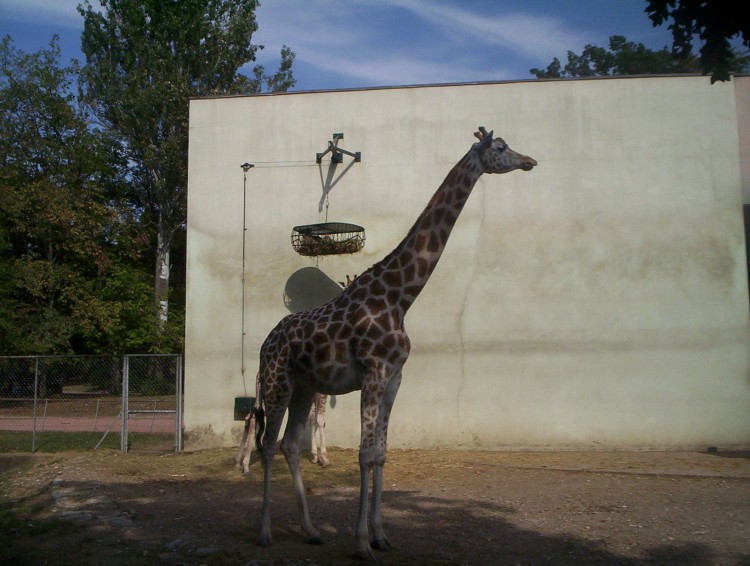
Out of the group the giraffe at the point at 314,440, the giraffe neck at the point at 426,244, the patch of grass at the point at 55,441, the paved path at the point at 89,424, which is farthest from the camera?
the paved path at the point at 89,424

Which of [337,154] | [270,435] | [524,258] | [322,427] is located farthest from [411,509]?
[337,154]

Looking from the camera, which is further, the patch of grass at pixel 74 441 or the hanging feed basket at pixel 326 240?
the patch of grass at pixel 74 441

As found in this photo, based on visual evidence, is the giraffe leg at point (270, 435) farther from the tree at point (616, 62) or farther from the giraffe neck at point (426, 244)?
the tree at point (616, 62)

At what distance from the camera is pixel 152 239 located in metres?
31.6

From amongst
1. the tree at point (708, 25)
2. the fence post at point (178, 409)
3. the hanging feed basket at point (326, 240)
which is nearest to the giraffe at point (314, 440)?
the fence post at point (178, 409)

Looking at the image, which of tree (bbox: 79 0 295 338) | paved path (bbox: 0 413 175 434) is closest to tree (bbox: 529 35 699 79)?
tree (bbox: 79 0 295 338)

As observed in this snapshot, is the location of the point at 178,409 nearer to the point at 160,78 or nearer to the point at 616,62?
the point at 160,78

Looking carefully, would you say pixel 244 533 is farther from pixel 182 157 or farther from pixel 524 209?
pixel 182 157

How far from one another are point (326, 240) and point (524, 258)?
4052mm

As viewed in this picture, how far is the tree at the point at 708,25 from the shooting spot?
4926 millimetres

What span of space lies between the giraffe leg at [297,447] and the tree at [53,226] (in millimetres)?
18016

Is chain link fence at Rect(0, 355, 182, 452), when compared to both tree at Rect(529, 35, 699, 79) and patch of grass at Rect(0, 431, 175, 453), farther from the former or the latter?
tree at Rect(529, 35, 699, 79)

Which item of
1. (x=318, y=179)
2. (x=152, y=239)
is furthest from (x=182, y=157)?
(x=318, y=179)

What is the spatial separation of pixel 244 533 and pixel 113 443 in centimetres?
902
